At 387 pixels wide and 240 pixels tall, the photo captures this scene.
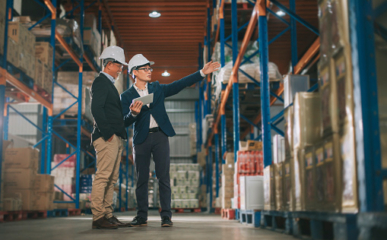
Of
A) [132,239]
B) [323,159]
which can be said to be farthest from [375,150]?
[132,239]

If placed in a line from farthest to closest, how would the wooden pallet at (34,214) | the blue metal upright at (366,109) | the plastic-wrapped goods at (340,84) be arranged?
the wooden pallet at (34,214)
the plastic-wrapped goods at (340,84)
the blue metal upright at (366,109)

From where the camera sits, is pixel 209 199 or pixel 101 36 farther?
pixel 209 199

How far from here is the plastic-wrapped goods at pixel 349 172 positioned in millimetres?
2115

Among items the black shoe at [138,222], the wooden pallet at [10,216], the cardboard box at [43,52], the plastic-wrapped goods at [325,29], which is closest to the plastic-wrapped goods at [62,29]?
the cardboard box at [43,52]

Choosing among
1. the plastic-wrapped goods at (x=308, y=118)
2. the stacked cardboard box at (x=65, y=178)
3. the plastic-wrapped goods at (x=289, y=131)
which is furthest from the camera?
the stacked cardboard box at (x=65, y=178)

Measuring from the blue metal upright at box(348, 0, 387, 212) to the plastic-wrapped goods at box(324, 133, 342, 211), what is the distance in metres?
0.26

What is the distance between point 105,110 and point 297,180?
213 centimetres

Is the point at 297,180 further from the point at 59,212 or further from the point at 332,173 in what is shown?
the point at 59,212

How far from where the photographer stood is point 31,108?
1941 cm

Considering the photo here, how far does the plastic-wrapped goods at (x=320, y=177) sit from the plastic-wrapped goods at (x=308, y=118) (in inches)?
12.2

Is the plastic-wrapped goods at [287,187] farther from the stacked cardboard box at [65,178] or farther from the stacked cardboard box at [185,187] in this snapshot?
the stacked cardboard box at [185,187]

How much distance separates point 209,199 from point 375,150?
1364 cm

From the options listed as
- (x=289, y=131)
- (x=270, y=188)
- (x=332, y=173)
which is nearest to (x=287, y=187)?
(x=289, y=131)

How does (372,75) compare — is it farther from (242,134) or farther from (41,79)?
(242,134)
